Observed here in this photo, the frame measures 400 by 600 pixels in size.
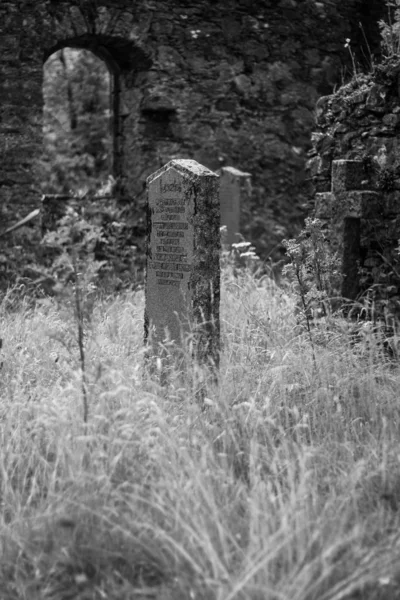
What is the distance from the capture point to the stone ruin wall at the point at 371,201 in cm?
578

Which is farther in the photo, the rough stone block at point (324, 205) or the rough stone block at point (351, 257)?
the rough stone block at point (324, 205)

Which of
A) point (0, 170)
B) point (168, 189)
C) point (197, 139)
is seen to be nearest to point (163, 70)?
point (197, 139)

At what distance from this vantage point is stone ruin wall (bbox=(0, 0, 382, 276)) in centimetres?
882

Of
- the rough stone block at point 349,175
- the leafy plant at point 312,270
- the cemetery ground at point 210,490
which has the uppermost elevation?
the rough stone block at point 349,175

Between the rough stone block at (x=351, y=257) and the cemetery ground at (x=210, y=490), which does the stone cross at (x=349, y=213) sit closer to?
the rough stone block at (x=351, y=257)

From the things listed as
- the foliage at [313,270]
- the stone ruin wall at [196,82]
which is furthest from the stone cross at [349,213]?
the stone ruin wall at [196,82]

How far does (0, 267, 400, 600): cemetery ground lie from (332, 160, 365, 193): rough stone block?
5.41 ft

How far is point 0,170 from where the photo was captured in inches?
347

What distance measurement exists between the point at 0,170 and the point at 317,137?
369 cm

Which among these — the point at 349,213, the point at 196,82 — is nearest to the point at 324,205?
the point at 349,213

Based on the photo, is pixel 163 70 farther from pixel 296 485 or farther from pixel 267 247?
pixel 296 485

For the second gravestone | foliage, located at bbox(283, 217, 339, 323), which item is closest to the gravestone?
foliage, located at bbox(283, 217, 339, 323)

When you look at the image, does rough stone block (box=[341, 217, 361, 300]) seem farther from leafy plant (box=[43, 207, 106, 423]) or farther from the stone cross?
leafy plant (box=[43, 207, 106, 423])

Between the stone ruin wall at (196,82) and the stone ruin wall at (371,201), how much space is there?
365 centimetres
